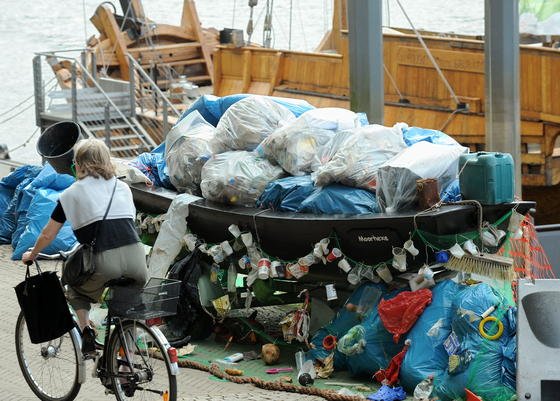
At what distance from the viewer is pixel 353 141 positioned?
302 inches

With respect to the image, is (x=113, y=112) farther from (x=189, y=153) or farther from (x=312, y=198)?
(x=312, y=198)

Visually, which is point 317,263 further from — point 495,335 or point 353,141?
point 495,335

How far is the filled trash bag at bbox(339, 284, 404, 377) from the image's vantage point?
6945 mm

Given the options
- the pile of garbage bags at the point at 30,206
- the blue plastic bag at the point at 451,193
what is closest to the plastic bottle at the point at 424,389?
the blue plastic bag at the point at 451,193

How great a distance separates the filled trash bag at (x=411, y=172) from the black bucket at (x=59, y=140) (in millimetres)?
2502

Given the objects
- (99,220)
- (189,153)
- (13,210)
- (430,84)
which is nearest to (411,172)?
(99,220)

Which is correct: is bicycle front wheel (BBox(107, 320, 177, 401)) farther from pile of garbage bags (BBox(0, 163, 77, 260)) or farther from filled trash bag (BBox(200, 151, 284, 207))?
pile of garbage bags (BBox(0, 163, 77, 260))

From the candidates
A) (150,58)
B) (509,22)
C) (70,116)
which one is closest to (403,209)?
(509,22)

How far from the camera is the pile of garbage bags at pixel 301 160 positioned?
7266mm

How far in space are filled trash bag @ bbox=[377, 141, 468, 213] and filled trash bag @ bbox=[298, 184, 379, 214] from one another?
0.38 feet

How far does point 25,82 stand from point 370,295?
98.0 ft

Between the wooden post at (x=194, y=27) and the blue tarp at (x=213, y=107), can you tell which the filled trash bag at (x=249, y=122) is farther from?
the wooden post at (x=194, y=27)

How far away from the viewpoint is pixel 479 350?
6434 mm

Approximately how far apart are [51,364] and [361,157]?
2325mm
